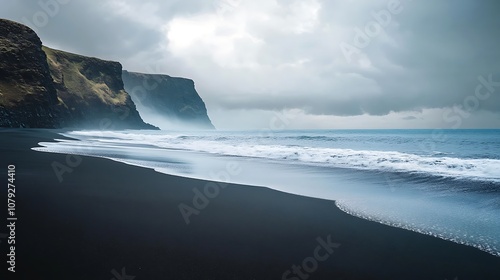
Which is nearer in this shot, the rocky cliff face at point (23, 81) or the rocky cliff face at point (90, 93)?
the rocky cliff face at point (23, 81)

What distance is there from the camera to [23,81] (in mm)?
69125

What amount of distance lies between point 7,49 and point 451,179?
87099 millimetres

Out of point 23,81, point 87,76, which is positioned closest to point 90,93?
point 87,76

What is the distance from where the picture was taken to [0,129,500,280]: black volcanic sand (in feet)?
11.4

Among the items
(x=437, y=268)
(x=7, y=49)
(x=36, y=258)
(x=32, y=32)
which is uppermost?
(x=32, y=32)

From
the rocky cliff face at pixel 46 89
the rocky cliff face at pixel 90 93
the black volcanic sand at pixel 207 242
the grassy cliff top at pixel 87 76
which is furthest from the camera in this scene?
the grassy cliff top at pixel 87 76

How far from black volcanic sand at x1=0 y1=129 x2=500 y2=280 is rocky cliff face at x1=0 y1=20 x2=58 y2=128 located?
72.3m

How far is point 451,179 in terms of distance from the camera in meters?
10.4

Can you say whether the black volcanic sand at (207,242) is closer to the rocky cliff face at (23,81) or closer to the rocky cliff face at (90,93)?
the rocky cliff face at (23,81)

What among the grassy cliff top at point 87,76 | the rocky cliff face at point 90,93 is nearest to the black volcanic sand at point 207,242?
the rocky cliff face at point 90,93

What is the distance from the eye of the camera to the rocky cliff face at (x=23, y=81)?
6331 cm

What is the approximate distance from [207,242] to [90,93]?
135 meters

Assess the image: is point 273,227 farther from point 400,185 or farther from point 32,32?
point 32,32

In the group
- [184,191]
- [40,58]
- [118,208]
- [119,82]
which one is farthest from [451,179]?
[119,82]
